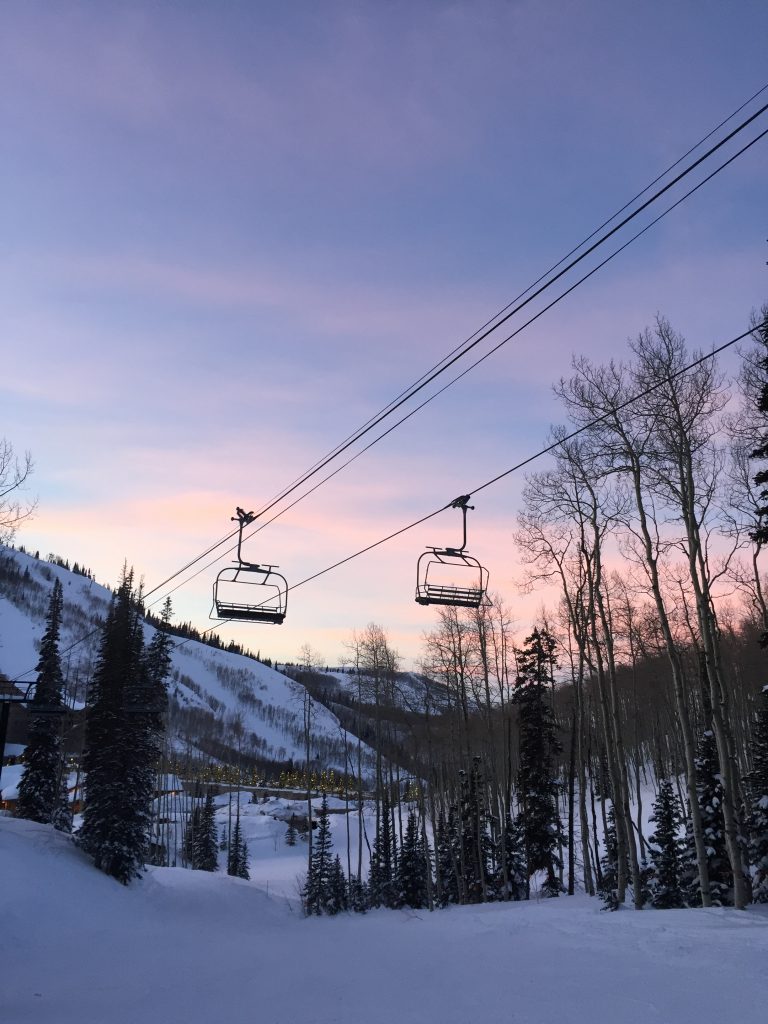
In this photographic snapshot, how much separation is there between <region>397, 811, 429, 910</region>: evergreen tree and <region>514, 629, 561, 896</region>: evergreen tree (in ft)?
28.8

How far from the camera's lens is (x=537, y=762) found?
33.5 metres

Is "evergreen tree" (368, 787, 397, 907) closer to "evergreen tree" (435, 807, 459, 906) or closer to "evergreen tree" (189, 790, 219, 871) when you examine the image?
"evergreen tree" (435, 807, 459, 906)

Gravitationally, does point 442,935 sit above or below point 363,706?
below

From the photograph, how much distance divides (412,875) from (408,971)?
92.3 ft

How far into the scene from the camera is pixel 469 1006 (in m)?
10.9

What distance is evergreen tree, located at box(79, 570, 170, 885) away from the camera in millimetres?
34375

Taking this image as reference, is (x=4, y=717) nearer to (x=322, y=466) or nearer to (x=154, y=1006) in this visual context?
(x=154, y=1006)

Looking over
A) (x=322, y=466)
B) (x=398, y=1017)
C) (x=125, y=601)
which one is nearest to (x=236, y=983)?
(x=398, y=1017)

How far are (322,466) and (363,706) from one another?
3012 cm

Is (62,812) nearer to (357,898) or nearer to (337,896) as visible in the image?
→ (337,896)

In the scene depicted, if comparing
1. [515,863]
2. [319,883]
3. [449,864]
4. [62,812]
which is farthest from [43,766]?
[515,863]

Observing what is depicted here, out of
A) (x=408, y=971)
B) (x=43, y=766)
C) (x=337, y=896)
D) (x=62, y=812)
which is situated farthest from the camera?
(x=62, y=812)

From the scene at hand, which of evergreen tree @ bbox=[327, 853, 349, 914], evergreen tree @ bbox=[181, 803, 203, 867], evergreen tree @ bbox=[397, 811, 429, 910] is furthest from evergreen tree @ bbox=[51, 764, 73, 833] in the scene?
evergreen tree @ bbox=[397, 811, 429, 910]

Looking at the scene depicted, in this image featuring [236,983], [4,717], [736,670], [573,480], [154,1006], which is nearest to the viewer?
[154,1006]
